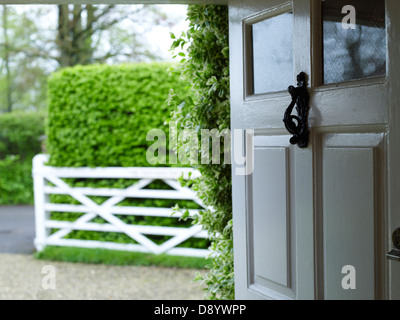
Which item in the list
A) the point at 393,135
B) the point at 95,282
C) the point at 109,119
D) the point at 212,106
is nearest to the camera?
the point at 393,135

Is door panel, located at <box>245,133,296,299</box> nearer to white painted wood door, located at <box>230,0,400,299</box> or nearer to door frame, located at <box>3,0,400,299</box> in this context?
white painted wood door, located at <box>230,0,400,299</box>

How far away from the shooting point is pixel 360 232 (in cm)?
154

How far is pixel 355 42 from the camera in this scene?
1601mm

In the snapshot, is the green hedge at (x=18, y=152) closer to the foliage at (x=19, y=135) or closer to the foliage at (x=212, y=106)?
the foliage at (x=19, y=135)

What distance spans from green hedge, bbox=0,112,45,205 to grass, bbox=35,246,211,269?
4942 millimetres

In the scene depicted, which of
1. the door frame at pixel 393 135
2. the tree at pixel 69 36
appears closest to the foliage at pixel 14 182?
the tree at pixel 69 36

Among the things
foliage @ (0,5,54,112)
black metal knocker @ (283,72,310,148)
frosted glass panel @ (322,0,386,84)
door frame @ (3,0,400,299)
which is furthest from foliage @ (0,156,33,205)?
door frame @ (3,0,400,299)

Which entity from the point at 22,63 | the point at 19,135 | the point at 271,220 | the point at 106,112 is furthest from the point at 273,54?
the point at 22,63

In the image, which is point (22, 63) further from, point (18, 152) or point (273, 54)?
point (273, 54)

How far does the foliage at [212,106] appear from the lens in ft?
8.36

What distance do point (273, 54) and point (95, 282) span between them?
405 centimetres

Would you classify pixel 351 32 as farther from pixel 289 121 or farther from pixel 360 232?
pixel 360 232
